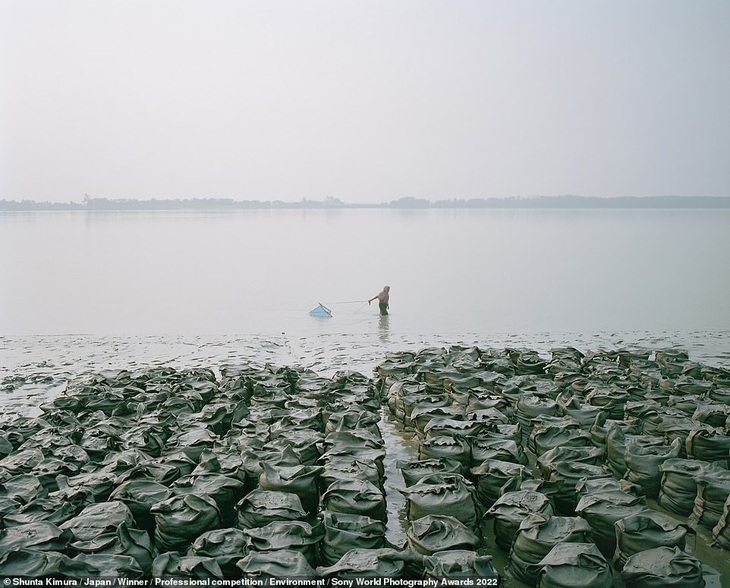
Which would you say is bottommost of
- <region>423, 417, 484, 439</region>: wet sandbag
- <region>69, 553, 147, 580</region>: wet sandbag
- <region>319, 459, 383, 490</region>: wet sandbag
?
<region>69, 553, 147, 580</region>: wet sandbag

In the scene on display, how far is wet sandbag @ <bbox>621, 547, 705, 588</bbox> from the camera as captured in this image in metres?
5.33

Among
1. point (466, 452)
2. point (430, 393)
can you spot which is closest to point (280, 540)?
point (466, 452)

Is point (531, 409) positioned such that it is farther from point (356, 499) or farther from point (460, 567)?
point (460, 567)

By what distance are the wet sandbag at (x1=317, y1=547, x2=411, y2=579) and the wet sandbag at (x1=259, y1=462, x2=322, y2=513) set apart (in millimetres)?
1632

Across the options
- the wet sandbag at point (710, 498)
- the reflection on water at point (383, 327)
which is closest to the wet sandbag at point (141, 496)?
the wet sandbag at point (710, 498)

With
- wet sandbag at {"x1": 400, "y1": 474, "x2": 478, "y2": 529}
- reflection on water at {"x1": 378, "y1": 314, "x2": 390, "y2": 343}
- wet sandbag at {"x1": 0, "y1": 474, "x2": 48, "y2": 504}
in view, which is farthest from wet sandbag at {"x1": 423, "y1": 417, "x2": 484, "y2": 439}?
reflection on water at {"x1": 378, "y1": 314, "x2": 390, "y2": 343}

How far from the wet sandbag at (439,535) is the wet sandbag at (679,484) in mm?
2625

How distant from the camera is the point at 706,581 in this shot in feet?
19.2

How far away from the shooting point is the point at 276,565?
5.37 m

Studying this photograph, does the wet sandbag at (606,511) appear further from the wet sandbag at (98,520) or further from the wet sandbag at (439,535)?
the wet sandbag at (98,520)

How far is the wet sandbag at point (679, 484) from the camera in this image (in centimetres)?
711

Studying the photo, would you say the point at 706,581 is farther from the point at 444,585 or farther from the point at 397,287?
the point at 397,287

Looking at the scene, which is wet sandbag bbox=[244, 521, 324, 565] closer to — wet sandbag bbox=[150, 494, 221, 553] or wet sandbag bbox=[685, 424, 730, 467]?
wet sandbag bbox=[150, 494, 221, 553]

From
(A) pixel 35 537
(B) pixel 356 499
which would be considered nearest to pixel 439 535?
(B) pixel 356 499
